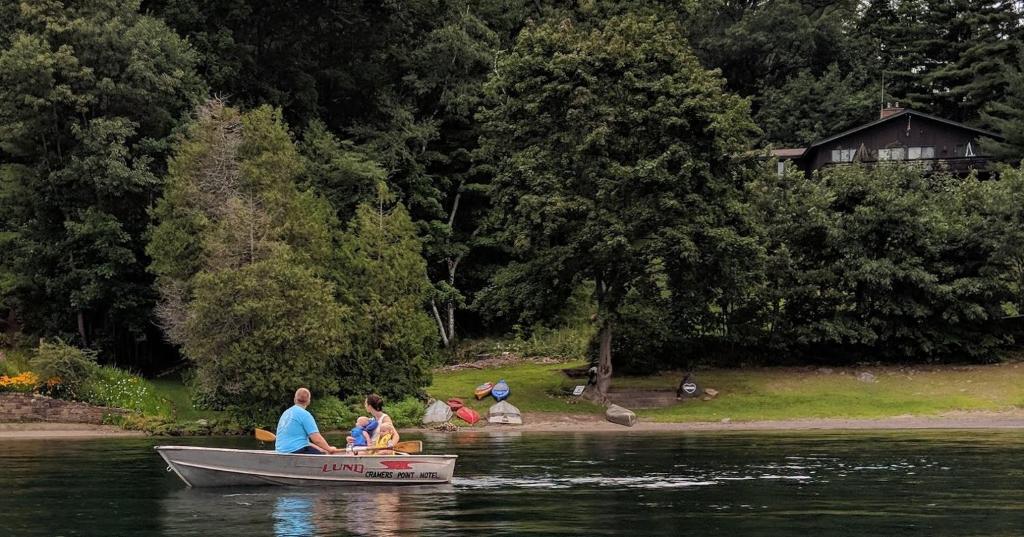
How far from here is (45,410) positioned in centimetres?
4703

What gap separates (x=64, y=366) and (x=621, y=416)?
23.3m

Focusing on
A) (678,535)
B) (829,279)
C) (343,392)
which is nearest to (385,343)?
(343,392)

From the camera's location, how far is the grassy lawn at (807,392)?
48844mm

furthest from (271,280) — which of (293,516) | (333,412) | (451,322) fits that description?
(451,322)

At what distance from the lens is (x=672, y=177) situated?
48.3 m

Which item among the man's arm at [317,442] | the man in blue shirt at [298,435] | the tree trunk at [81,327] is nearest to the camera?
the man in blue shirt at [298,435]

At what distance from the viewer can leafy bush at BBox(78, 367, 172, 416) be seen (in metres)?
48.4

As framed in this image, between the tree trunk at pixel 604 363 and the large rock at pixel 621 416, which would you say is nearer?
the large rock at pixel 621 416

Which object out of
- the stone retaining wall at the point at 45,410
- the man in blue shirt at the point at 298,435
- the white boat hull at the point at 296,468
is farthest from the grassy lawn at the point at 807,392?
the man in blue shirt at the point at 298,435

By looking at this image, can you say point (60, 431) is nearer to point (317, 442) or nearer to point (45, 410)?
point (45, 410)

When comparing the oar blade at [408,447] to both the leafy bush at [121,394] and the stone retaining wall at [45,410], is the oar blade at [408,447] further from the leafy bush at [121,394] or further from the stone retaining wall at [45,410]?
the leafy bush at [121,394]

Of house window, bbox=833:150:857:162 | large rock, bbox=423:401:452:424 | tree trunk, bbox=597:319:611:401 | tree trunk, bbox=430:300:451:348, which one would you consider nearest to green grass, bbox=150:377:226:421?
large rock, bbox=423:401:452:424

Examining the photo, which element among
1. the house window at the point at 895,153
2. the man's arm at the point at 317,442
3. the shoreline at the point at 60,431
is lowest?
the shoreline at the point at 60,431

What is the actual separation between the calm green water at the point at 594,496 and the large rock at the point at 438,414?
10.2 metres
